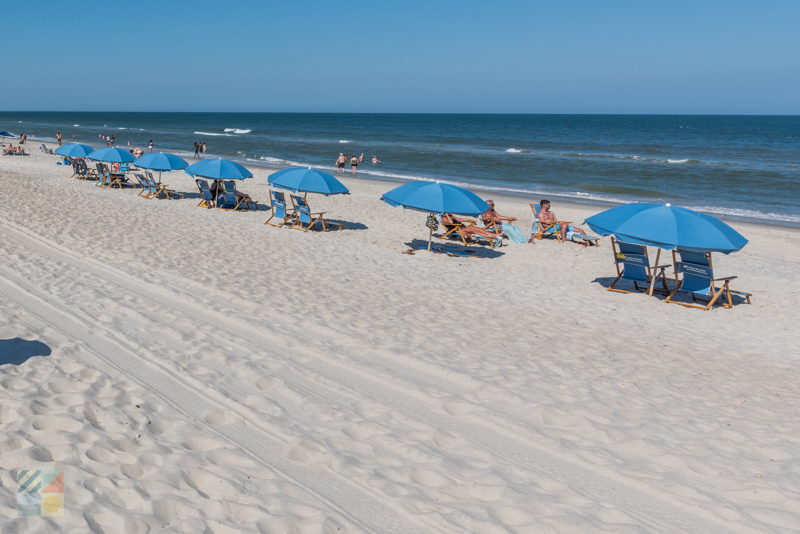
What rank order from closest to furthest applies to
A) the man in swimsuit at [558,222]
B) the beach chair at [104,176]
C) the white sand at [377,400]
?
the white sand at [377,400], the man in swimsuit at [558,222], the beach chair at [104,176]

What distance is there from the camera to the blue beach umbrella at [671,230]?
891 cm

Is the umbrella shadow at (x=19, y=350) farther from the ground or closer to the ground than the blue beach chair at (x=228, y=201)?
closer to the ground

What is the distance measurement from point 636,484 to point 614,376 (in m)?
2.11

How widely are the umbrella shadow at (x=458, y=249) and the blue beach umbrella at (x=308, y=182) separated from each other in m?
2.06

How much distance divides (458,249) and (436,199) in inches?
77.3

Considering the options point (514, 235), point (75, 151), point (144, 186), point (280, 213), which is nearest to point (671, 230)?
point (514, 235)

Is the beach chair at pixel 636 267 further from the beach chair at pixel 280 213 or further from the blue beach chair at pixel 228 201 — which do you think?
the blue beach chair at pixel 228 201

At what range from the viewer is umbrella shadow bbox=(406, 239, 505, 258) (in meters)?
12.7

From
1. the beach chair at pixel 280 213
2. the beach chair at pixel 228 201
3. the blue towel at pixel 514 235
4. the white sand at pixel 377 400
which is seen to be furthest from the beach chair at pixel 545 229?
the beach chair at pixel 228 201

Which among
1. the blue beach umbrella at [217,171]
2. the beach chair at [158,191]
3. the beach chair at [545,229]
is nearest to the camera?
the beach chair at [545,229]

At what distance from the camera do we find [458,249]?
519 inches

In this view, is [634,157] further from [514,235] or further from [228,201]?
[228,201]

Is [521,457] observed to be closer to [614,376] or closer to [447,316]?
[614,376]

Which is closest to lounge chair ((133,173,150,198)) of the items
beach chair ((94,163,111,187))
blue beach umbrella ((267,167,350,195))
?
beach chair ((94,163,111,187))
